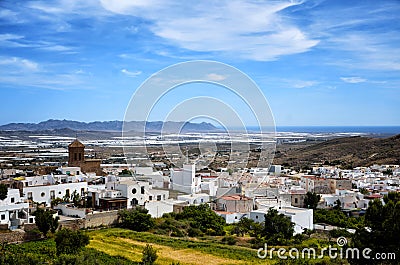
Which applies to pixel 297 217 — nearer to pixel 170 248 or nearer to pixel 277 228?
pixel 277 228

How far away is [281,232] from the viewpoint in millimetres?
15023

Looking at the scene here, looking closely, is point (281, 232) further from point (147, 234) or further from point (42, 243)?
point (42, 243)

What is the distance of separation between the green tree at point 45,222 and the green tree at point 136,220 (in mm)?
2632

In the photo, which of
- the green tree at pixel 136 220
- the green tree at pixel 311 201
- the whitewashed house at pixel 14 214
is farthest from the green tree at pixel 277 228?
the whitewashed house at pixel 14 214

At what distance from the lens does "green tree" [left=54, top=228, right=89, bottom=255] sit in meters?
11.7

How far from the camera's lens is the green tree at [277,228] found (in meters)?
14.9

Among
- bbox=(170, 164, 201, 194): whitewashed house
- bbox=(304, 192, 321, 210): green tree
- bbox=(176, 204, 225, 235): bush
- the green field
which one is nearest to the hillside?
bbox=(304, 192, 321, 210): green tree

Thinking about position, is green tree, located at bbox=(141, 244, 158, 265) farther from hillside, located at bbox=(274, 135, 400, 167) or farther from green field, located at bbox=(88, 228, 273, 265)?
hillside, located at bbox=(274, 135, 400, 167)

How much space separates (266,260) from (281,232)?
291 centimetres

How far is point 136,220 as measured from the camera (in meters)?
15.8

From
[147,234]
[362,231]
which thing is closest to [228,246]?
[147,234]

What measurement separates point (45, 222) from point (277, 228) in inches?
281

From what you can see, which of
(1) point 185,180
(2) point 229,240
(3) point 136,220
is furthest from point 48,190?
(2) point 229,240

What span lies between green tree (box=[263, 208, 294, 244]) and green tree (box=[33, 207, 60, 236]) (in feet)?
21.4
